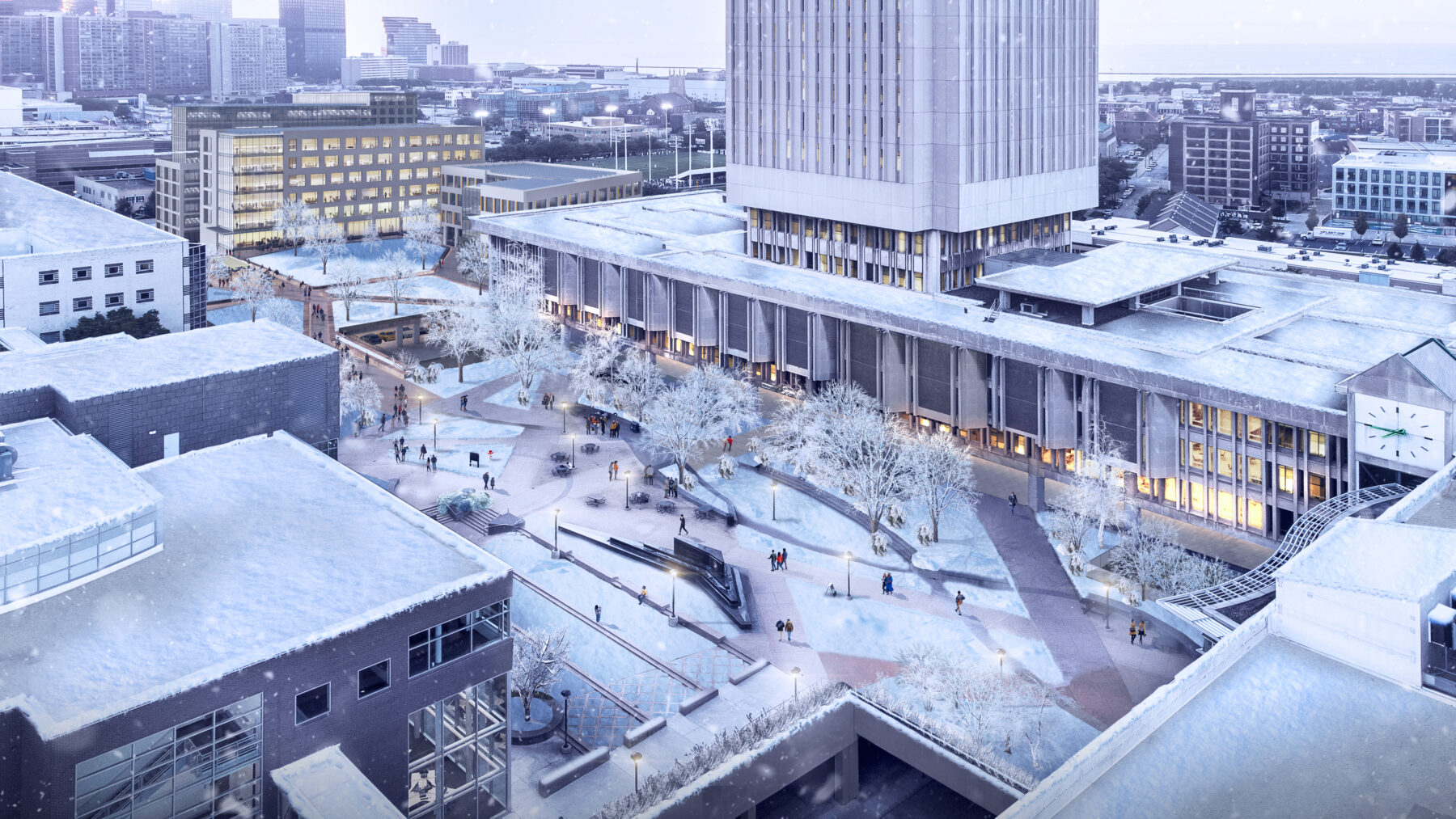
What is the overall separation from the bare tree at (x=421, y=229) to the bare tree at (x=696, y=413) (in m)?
67.5

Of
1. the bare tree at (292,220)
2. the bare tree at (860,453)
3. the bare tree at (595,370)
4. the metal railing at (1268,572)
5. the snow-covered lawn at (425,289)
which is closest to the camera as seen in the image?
the metal railing at (1268,572)

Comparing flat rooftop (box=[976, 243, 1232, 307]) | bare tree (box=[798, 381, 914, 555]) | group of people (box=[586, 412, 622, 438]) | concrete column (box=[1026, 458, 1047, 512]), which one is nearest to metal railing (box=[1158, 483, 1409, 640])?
concrete column (box=[1026, 458, 1047, 512])

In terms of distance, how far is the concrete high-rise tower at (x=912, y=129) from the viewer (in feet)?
242

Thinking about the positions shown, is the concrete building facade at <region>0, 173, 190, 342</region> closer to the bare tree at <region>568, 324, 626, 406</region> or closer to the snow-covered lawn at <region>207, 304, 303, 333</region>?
the snow-covered lawn at <region>207, 304, 303, 333</region>

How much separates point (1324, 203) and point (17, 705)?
19400cm

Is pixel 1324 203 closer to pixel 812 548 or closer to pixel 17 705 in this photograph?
pixel 812 548

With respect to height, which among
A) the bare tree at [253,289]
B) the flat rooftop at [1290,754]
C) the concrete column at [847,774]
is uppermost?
the bare tree at [253,289]

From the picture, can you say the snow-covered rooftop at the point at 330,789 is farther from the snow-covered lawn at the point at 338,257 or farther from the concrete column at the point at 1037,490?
the snow-covered lawn at the point at 338,257

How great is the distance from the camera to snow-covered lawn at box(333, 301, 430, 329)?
101562mm

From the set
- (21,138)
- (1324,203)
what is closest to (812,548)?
(1324,203)

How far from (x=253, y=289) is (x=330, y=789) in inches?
3301

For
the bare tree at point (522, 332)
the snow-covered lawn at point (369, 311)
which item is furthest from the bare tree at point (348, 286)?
the bare tree at point (522, 332)

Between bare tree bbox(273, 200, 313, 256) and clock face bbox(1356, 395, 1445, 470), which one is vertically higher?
bare tree bbox(273, 200, 313, 256)

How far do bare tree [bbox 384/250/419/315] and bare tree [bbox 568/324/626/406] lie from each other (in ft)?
99.8
